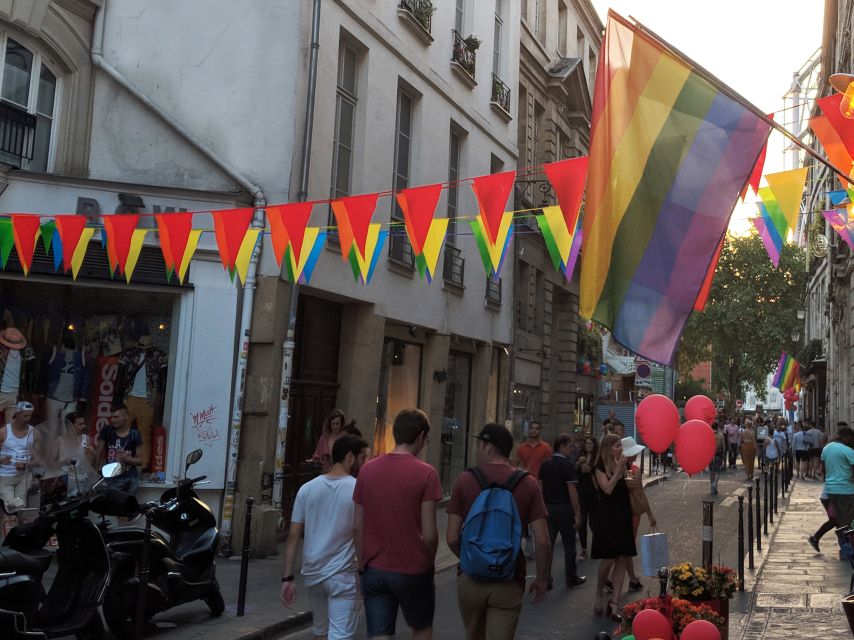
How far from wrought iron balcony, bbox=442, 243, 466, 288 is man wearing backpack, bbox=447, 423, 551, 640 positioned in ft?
41.9

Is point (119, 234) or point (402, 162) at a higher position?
point (402, 162)

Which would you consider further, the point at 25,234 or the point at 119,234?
the point at 119,234

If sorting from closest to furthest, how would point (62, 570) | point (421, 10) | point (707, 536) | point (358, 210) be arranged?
point (62, 570), point (707, 536), point (358, 210), point (421, 10)

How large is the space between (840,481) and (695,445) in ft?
13.6

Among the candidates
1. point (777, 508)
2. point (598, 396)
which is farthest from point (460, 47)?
point (598, 396)

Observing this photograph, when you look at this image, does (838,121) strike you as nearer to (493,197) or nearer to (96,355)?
(493,197)

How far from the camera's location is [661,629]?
5.55 metres

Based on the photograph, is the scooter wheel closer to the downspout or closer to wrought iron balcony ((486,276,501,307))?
the downspout

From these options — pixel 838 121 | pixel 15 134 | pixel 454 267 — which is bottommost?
pixel 838 121

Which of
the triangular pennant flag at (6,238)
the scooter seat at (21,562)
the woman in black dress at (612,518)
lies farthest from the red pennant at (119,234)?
the woman in black dress at (612,518)

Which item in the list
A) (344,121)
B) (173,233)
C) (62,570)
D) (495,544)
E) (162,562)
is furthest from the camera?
(344,121)

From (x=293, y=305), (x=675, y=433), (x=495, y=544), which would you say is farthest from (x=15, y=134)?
(x=495, y=544)

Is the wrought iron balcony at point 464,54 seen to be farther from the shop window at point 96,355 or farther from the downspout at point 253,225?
the shop window at point 96,355

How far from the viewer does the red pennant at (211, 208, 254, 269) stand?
34.0 feet
